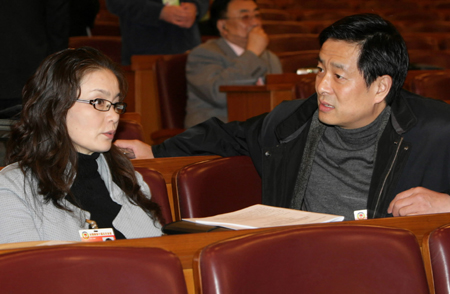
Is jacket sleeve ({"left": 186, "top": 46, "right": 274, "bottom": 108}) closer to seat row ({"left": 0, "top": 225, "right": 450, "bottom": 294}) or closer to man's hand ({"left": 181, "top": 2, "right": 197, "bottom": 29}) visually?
man's hand ({"left": 181, "top": 2, "right": 197, "bottom": 29})

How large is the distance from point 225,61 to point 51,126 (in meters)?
2.04

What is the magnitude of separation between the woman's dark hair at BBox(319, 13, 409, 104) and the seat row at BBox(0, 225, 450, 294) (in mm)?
687

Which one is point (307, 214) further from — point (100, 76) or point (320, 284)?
point (100, 76)

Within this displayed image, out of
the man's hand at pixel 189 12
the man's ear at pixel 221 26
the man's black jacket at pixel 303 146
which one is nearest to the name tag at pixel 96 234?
the man's black jacket at pixel 303 146

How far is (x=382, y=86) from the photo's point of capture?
5.18 ft

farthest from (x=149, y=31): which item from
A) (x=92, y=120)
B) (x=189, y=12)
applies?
(x=92, y=120)

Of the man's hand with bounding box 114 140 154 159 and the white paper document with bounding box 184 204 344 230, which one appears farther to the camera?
the man's hand with bounding box 114 140 154 159

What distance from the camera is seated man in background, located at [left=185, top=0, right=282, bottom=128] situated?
315 cm

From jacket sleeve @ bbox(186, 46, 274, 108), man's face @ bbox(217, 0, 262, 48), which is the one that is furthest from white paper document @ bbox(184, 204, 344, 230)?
man's face @ bbox(217, 0, 262, 48)

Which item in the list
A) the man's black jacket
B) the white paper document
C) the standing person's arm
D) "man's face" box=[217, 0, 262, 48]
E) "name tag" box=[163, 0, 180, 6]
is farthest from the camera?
"name tag" box=[163, 0, 180, 6]

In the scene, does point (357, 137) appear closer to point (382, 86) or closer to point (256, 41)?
point (382, 86)

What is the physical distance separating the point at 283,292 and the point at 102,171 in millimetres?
709

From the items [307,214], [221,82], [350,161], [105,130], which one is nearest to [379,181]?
[350,161]

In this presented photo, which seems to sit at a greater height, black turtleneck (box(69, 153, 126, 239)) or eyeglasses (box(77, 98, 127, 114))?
eyeglasses (box(77, 98, 127, 114))
